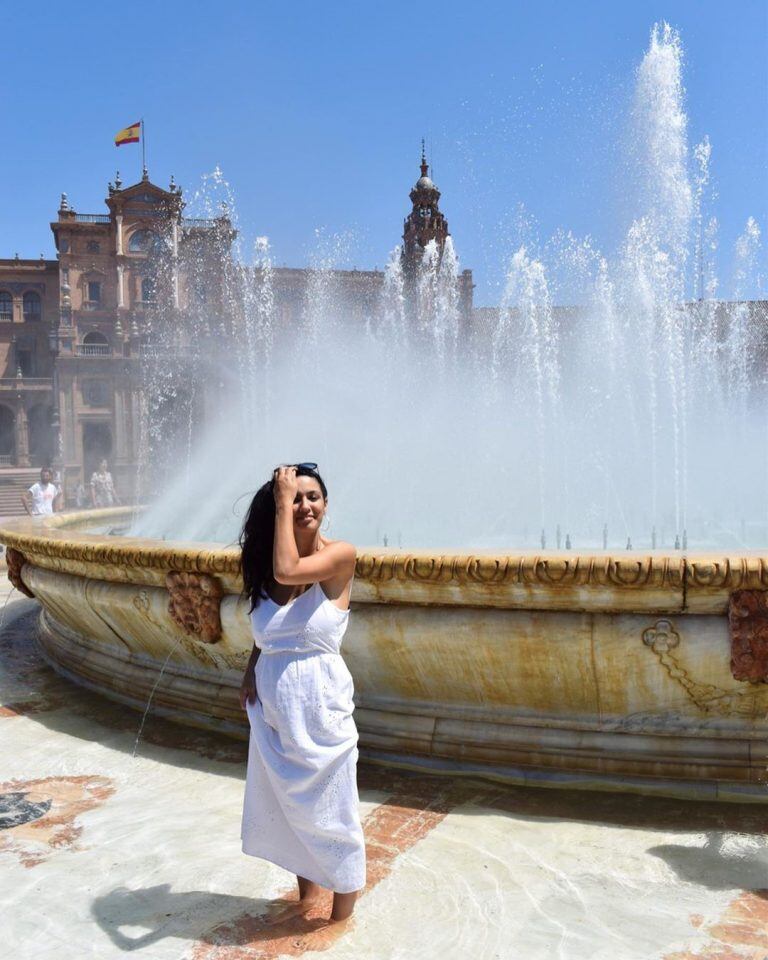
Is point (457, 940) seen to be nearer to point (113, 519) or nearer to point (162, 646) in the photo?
point (162, 646)

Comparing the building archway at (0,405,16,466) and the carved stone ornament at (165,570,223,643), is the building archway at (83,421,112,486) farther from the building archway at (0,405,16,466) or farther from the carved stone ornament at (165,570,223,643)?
the carved stone ornament at (165,570,223,643)

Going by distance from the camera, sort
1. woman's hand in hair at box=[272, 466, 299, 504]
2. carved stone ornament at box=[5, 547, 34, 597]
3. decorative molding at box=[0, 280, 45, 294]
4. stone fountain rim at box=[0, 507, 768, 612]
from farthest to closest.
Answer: decorative molding at box=[0, 280, 45, 294] < carved stone ornament at box=[5, 547, 34, 597] < stone fountain rim at box=[0, 507, 768, 612] < woman's hand in hair at box=[272, 466, 299, 504]

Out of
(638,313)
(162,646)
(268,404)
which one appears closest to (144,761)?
(162,646)

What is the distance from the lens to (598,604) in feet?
10.0

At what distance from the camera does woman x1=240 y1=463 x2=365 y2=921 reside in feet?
7.47

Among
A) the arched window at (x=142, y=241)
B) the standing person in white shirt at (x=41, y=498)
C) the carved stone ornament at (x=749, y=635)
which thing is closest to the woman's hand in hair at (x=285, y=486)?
the carved stone ornament at (x=749, y=635)

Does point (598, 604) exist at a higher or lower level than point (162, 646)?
higher

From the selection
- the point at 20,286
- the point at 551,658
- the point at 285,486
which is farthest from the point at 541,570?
the point at 20,286

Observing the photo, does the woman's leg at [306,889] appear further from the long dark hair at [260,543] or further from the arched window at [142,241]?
the arched window at [142,241]

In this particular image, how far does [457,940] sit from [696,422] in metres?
20.9

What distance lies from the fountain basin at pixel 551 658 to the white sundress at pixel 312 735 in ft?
3.09

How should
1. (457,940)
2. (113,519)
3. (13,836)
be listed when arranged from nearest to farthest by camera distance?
(457,940) → (13,836) → (113,519)

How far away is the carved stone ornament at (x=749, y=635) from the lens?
2.92m

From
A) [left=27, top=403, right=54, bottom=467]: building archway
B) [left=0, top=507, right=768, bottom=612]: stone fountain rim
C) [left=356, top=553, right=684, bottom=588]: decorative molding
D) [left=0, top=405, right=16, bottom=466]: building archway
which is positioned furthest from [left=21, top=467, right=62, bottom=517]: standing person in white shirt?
[left=0, top=405, right=16, bottom=466]: building archway
